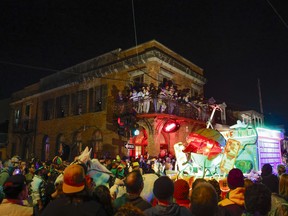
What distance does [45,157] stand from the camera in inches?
955

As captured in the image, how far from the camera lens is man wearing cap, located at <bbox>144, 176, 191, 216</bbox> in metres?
2.80

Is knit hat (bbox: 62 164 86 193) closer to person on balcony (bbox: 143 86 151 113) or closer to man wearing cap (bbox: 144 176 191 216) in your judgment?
man wearing cap (bbox: 144 176 191 216)

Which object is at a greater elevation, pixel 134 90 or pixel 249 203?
pixel 134 90

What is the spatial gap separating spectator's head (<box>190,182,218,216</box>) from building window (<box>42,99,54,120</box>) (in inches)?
916

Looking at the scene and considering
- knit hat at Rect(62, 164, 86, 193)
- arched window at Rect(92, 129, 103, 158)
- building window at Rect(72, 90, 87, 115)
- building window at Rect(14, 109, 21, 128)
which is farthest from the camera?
building window at Rect(14, 109, 21, 128)

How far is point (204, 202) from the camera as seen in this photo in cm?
258

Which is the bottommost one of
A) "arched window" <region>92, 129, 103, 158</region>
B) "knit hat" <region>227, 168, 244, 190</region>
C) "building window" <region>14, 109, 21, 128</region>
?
"knit hat" <region>227, 168, 244, 190</region>

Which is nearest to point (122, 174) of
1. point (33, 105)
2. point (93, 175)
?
point (93, 175)

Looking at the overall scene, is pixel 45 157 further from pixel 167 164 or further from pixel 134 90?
pixel 167 164

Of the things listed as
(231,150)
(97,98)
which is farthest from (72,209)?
(97,98)

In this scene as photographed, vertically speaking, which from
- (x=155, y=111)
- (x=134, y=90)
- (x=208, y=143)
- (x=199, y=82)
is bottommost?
(x=208, y=143)

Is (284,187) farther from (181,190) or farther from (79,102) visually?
(79,102)

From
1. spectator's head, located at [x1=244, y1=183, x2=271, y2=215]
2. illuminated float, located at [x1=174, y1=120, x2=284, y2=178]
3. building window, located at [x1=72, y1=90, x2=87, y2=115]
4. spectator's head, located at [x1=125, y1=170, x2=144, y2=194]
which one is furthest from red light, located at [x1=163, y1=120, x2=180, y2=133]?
spectator's head, located at [x1=244, y1=183, x2=271, y2=215]

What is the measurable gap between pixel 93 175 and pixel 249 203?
3.65 m
